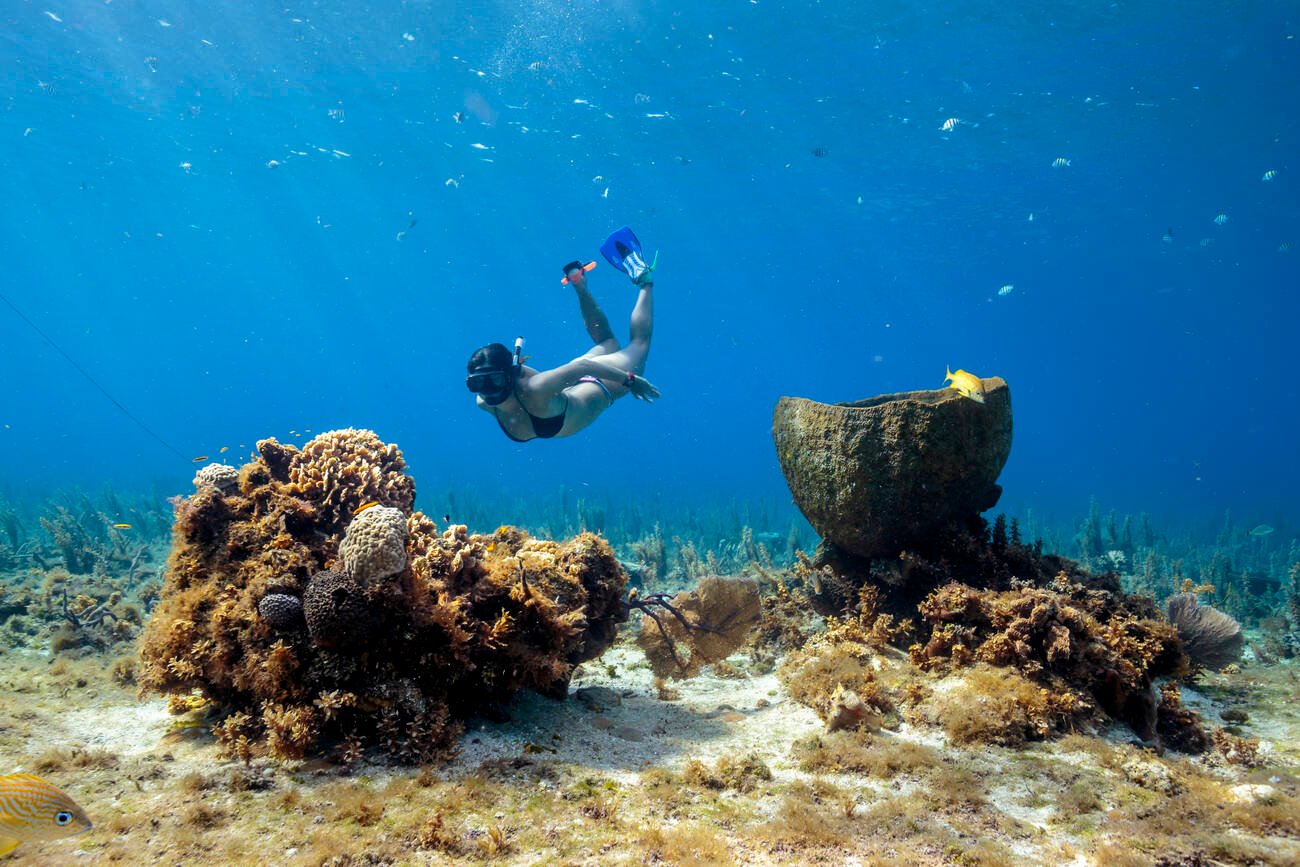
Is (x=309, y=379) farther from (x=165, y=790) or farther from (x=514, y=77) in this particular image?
(x=165, y=790)

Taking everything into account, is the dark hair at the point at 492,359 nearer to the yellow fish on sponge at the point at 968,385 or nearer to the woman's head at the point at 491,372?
the woman's head at the point at 491,372

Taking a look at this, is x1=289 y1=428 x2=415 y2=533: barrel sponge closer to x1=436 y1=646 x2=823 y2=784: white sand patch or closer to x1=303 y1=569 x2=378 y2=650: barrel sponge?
x1=303 y1=569 x2=378 y2=650: barrel sponge

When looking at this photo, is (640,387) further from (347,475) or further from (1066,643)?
(1066,643)

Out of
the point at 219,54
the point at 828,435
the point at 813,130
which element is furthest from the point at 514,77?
the point at 828,435

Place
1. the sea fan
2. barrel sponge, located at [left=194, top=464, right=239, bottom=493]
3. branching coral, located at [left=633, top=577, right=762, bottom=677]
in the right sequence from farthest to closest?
branching coral, located at [left=633, top=577, right=762, bottom=677] < the sea fan < barrel sponge, located at [left=194, top=464, right=239, bottom=493]

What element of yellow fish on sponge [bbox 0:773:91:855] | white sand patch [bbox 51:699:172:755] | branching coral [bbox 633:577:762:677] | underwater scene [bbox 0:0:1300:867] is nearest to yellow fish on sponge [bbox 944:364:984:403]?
underwater scene [bbox 0:0:1300:867]

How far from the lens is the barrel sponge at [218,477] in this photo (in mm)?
4996

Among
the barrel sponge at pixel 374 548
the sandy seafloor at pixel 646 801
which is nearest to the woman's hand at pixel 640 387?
the sandy seafloor at pixel 646 801

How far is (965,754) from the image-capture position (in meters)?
4.02

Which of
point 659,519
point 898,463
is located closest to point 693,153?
point 659,519

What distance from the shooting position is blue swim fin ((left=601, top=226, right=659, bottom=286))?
34.8ft

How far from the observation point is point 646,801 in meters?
3.44

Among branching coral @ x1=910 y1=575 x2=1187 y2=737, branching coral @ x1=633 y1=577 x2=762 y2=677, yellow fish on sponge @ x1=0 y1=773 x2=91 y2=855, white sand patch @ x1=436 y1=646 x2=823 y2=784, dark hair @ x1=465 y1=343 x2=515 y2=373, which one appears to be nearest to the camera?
yellow fish on sponge @ x1=0 y1=773 x2=91 y2=855

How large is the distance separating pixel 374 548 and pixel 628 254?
8.29 meters
